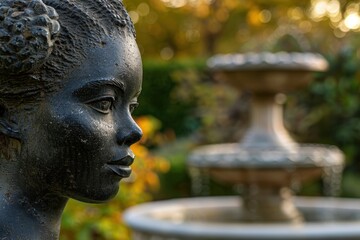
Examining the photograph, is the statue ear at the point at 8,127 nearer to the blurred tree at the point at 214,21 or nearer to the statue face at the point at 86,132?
the statue face at the point at 86,132

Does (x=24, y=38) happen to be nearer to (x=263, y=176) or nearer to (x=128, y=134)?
(x=128, y=134)

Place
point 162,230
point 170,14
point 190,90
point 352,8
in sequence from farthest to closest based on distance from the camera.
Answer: point 170,14
point 352,8
point 190,90
point 162,230

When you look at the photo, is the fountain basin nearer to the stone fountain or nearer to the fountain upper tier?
the stone fountain

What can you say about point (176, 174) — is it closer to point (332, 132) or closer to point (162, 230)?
point (332, 132)

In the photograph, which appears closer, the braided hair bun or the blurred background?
the braided hair bun

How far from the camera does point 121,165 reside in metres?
1.54

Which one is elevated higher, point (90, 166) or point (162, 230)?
point (90, 166)

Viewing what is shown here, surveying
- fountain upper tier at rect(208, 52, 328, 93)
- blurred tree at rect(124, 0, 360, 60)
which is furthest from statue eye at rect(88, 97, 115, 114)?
blurred tree at rect(124, 0, 360, 60)

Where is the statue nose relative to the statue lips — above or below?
above

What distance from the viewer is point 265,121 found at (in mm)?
6102

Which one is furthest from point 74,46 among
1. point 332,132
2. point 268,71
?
point 332,132

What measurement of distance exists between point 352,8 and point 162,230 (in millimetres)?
14372

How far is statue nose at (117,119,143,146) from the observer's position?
60.1 inches

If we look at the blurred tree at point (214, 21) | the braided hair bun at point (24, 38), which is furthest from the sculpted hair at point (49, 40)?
the blurred tree at point (214, 21)
